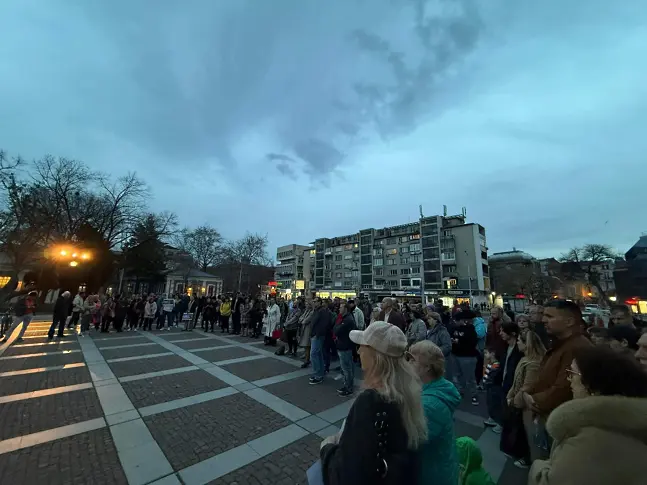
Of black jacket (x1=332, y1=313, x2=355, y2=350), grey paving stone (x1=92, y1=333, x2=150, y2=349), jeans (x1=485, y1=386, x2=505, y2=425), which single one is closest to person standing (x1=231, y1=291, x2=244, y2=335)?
grey paving stone (x1=92, y1=333, x2=150, y2=349)

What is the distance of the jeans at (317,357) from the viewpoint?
22.8 ft

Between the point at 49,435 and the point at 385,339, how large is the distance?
17.9ft

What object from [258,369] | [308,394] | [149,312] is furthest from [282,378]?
[149,312]

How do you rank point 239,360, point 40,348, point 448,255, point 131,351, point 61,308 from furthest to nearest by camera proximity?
1. point 448,255
2. point 61,308
3. point 131,351
4. point 40,348
5. point 239,360

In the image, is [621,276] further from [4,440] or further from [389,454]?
[4,440]

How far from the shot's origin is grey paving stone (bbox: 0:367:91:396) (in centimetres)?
549

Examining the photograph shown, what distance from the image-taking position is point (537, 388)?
10.2 feet

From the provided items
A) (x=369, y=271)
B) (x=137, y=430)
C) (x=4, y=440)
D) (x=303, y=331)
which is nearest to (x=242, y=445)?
(x=137, y=430)

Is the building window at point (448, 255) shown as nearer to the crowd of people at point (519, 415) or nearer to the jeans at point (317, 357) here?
the jeans at point (317, 357)

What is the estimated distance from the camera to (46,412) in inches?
181

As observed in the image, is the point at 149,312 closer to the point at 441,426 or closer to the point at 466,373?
the point at 466,373

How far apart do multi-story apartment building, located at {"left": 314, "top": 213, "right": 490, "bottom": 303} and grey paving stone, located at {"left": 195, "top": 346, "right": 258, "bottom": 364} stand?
5027cm

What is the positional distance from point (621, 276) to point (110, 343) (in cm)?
5081

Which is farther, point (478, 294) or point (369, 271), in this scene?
point (369, 271)
